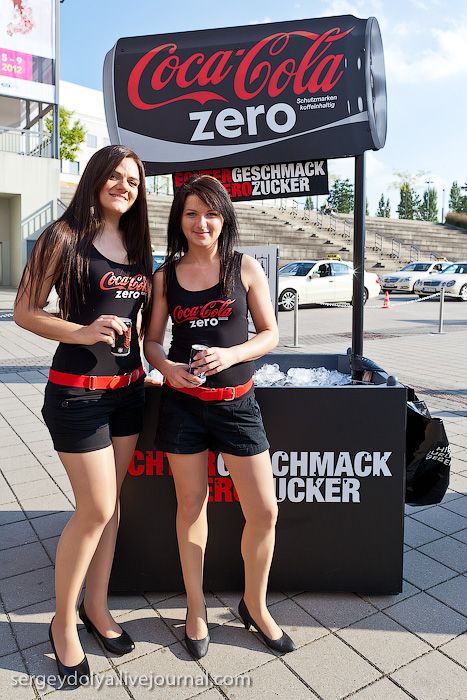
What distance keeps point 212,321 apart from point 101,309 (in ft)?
1.31

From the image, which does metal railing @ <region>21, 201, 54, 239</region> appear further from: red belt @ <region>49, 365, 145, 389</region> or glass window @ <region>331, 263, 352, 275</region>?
red belt @ <region>49, 365, 145, 389</region>

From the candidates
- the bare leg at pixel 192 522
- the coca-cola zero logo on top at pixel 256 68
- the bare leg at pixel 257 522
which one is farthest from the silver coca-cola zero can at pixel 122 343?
the coca-cola zero logo on top at pixel 256 68

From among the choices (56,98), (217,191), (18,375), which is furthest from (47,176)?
(217,191)

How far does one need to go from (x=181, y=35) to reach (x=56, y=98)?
2023 cm

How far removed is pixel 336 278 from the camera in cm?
1744

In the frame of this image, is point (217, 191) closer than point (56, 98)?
Yes

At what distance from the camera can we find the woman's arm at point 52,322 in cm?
200

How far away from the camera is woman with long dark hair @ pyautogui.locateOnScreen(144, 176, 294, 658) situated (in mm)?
2152

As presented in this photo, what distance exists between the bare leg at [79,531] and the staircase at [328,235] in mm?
21169

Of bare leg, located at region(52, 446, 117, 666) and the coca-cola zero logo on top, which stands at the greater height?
the coca-cola zero logo on top

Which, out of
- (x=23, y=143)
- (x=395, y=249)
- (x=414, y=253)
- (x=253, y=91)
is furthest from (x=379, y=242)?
(x=253, y=91)

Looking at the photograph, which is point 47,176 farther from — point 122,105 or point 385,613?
point 385,613

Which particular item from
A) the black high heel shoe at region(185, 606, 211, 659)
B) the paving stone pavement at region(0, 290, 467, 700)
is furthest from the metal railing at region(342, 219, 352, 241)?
the black high heel shoe at region(185, 606, 211, 659)

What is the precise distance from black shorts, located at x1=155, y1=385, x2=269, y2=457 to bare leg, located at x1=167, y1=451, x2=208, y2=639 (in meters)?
0.06
